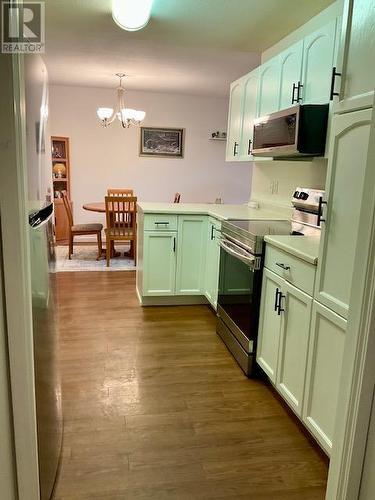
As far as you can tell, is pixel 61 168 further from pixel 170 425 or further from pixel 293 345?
pixel 293 345

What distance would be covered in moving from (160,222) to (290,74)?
1.56m

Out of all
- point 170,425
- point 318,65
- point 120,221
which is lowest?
point 170,425

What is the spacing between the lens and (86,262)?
5184 mm

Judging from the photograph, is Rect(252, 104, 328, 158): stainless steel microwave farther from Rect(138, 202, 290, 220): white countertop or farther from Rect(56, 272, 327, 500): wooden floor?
Rect(56, 272, 327, 500): wooden floor

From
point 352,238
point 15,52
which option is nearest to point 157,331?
point 352,238

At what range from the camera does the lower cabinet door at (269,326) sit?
→ 216 centimetres

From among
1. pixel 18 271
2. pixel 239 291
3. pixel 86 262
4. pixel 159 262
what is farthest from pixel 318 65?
pixel 86 262

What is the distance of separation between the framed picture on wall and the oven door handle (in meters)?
4.09

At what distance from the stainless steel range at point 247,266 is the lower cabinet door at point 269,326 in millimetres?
57

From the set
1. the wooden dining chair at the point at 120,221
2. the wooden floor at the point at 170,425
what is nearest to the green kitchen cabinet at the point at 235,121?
the wooden dining chair at the point at 120,221

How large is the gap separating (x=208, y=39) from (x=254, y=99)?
664 millimetres

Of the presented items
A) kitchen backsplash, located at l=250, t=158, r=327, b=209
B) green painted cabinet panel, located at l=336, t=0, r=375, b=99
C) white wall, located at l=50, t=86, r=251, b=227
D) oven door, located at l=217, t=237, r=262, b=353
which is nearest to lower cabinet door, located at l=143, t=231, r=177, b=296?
oven door, located at l=217, t=237, r=262, b=353

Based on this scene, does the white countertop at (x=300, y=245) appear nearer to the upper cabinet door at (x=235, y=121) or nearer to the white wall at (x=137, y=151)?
the upper cabinet door at (x=235, y=121)

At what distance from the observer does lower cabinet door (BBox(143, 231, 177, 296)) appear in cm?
352
